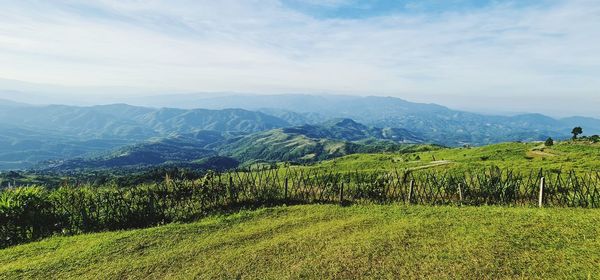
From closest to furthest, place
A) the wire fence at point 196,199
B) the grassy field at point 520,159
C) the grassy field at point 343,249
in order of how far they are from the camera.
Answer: the grassy field at point 343,249 → the wire fence at point 196,199 → the grassy field at point 520,159

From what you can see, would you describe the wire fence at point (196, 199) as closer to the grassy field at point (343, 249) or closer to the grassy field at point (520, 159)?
the grassy field at point (343, 249)

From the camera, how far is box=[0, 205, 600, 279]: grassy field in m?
12.9

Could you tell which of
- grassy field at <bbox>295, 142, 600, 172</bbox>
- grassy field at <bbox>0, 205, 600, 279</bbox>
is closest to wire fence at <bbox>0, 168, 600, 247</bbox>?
grassy field at <bbox>0, 205, 600, 279</bbox>

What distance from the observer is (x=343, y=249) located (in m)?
14.8

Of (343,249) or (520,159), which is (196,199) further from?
(520,159)

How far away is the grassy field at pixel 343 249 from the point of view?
42.3 ft

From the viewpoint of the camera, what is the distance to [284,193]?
2427 centimetres

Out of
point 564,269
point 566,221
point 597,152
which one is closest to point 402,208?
point 566,221

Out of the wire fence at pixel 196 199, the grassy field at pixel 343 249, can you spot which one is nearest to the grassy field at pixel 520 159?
the wire fence at pixel 196 199

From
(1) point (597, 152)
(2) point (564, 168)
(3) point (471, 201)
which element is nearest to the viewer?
(3) point (471, 201)

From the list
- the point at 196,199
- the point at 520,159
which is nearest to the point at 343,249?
the point at 196,199

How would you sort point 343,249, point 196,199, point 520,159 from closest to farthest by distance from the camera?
point 343,249, point 196,199, point 520,159

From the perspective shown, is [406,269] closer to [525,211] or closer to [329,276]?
[329,276]

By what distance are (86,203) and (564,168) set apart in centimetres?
3700
